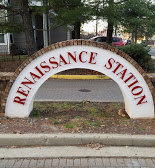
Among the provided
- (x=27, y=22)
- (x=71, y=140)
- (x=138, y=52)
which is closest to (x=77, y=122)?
(x=71, y=140)

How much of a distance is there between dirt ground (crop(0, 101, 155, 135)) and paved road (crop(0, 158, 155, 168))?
72 cm

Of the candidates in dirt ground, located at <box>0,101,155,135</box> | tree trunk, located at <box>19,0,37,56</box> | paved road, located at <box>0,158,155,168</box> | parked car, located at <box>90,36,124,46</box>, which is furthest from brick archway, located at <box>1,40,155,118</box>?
parked car, located at <box>90,36,124,46</box>

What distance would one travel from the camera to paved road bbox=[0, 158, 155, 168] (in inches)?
121

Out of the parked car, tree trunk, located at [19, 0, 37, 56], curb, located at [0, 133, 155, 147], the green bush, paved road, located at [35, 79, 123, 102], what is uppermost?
tree trunk, located at [19, 0, 37, 56]

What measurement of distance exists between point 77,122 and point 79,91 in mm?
3502

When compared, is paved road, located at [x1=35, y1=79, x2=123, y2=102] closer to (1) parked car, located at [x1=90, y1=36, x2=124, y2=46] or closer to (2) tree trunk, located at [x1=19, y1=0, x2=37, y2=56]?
(2) tree trunk, located at [x1=19, y1=0, x2=37, y2=56]

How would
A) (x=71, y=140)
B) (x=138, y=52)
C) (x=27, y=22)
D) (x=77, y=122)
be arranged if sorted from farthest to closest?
1. (x=138, y=52)
2. (x=27, y=22)
3. (x=77, y=122)
4. (x=71, y=140)

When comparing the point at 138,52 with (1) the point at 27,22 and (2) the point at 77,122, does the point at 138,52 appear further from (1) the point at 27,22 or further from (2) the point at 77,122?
(2) the point at 77,122

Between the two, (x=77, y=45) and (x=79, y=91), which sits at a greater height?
(x=77, y=45)

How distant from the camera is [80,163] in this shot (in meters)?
3.15

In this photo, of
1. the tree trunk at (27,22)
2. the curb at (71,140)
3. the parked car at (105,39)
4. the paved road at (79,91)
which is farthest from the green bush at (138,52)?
the parked car at (105,39)

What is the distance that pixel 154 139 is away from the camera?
142 inches

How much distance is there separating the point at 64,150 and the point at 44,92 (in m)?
4.38

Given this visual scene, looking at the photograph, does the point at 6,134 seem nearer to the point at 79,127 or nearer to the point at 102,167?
the point at 79,127
